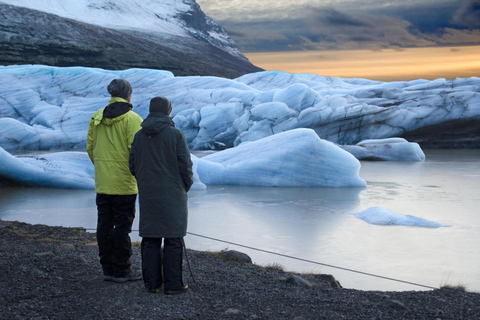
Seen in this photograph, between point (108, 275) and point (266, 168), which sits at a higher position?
point (108, 275)

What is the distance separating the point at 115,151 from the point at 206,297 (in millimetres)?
1066

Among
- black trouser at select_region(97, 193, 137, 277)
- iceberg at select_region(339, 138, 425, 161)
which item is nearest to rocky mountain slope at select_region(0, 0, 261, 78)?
iceberg at select_region(339, 138, 425, 161)

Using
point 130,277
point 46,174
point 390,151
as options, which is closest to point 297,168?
point 46,174

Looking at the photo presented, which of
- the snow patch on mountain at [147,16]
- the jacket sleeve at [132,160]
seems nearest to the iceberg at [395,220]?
the jacket sleeve at [132,160]

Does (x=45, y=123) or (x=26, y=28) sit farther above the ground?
(x=26, y=28)

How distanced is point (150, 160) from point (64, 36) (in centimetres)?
5941

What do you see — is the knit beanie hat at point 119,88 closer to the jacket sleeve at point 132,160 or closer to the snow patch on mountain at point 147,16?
the jacket sleeve at point 132,160

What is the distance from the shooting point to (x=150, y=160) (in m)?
3.28

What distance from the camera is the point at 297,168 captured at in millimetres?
10859

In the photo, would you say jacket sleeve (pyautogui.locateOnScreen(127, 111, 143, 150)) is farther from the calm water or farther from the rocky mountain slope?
the rocky mountain slope

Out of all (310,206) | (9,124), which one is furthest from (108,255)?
(9,124)

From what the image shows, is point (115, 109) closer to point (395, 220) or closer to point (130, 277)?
point (130, 277)

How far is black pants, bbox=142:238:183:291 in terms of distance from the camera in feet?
10.8

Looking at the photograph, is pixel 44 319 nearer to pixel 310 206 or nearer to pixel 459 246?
pixel 459 246
